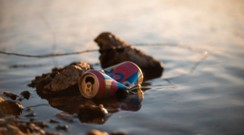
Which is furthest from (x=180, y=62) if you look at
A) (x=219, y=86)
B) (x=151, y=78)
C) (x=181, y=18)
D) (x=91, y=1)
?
(x=91, y=1)

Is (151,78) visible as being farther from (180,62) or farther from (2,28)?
(2,28)

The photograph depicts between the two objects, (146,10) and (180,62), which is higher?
(146,10)

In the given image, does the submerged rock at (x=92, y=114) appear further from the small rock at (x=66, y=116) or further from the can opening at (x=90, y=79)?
the can opening at (x=90, y=79)

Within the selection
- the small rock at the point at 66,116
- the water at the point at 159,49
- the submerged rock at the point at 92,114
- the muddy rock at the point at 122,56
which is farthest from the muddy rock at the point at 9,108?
the muddy rock at the point at 122,56

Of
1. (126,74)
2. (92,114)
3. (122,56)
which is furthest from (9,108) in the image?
(122,56)

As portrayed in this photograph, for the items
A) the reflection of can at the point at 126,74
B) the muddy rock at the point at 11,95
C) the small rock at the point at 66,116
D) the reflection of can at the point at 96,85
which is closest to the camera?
the small rock at the point at 66,116

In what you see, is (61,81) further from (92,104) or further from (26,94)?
(92,104)
